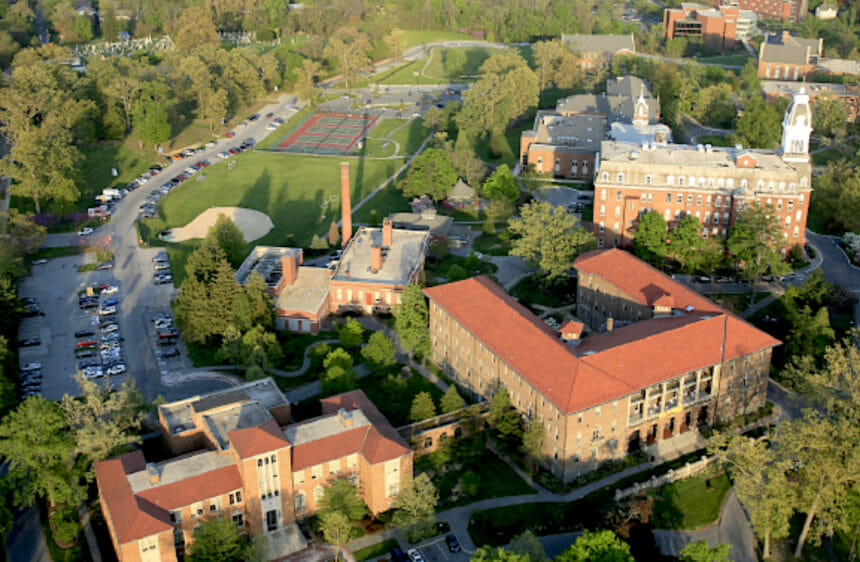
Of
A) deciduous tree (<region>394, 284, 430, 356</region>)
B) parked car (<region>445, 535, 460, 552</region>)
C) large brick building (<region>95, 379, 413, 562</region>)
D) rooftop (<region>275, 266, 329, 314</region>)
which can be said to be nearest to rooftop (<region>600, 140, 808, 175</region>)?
deciduous tree (<region>394, 284, 430, 356</region>)

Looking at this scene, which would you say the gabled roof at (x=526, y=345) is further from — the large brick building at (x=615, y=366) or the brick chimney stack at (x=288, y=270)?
the brick chimney stack at (x=288, y=270)

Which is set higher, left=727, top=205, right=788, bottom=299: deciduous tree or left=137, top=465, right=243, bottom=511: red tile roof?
left=727, top=205, right=788, bottom=299: deciduous tree

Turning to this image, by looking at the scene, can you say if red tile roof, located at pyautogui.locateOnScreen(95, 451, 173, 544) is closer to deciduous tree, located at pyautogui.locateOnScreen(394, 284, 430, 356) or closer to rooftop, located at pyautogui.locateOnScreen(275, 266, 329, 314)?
deciduous tree, located at pyautogui.locateOnScreen(394, 284, 430, 356)

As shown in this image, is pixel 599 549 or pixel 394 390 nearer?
pixel 599 549

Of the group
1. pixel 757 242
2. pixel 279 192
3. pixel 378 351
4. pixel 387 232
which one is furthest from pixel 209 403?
pixel 279 192

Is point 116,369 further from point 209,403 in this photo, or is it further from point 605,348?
point 605,348

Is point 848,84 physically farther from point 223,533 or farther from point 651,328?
point 223,533

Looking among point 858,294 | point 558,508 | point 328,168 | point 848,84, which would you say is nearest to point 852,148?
point 848,84
